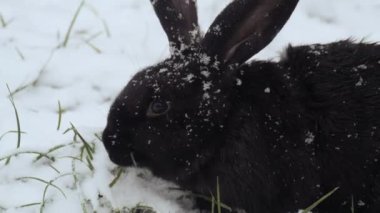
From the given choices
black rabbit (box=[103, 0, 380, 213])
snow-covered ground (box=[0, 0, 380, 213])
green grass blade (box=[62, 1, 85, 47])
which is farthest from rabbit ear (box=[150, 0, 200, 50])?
green grass blade (box=[62, 1, 85, 47])

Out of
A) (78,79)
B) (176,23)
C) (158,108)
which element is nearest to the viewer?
(158,108)

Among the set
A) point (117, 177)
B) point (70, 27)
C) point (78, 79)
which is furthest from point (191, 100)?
point (70, 27)

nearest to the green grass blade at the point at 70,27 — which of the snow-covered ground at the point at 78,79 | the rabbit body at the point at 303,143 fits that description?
the snow-covered ground at the point at 78,79

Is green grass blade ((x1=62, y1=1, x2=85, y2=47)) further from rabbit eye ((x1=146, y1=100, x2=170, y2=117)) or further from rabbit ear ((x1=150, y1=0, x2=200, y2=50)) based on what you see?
rabbit eye ((x1=146, y1=100, x2=170, y2=117))

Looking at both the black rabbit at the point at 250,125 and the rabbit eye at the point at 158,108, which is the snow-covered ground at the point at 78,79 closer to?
the black rabbit at the point at 250,125

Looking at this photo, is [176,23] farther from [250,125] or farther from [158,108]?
[250,125]

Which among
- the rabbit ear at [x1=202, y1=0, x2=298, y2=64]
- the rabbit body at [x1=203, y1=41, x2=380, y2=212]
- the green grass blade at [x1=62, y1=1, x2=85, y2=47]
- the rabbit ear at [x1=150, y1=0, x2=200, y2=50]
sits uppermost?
the green grass blade at [x1=62, y1=1, x2=85, y2=47]

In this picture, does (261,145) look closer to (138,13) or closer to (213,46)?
(213,46)

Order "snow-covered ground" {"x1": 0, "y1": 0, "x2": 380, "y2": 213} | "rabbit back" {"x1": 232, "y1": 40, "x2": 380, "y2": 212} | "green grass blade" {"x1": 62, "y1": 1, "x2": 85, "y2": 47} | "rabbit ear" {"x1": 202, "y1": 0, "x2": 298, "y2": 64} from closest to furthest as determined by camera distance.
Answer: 1. "rabbit ear" {"x1": 202, "y1": 0, "x2": 298, "y2": 64}
2. "rabbit back" {"x1": 232, "y1": 40, "x2": 380, "y2": 212}
3. "snow-covered ground" {"x1": 0, "y1": 0, "x2": 380, "y2": 213}
4. "green grass blade" {"x1": 62, "y1": 1, "x2": 85, "y2": 47}
